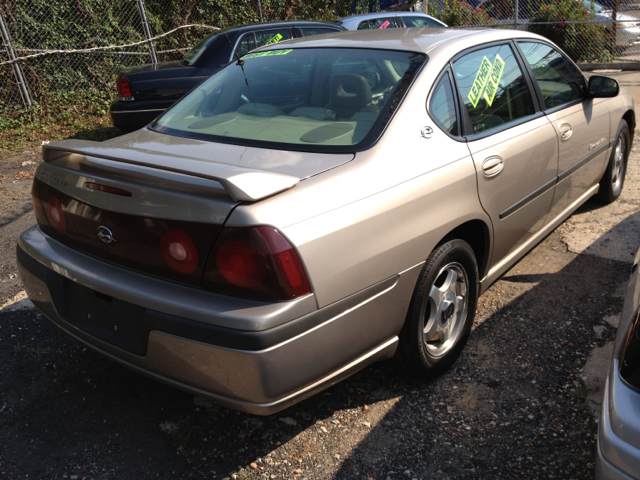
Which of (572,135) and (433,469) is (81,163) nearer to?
(433,469)

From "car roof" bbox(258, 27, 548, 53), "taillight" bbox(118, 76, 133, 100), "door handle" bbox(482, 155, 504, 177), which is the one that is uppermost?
"car roof" bbox(258, 27, 548, 53)

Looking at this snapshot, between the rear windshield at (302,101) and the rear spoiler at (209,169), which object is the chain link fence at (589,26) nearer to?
the rear windshield at (302,101)

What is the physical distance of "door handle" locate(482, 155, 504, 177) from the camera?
9.07ft

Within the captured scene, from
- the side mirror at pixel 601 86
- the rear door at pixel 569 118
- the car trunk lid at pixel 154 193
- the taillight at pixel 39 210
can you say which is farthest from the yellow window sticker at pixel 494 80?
the taillight at pixel 39 210

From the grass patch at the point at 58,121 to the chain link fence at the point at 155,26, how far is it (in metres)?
0.07

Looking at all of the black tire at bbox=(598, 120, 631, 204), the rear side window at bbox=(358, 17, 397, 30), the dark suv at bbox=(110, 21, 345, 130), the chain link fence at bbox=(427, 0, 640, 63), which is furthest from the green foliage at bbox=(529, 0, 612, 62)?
the black tire at bbox=(598, 120, 631, 204)

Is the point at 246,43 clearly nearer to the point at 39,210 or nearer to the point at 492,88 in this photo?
the point at 492,88

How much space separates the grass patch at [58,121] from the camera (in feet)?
27.8

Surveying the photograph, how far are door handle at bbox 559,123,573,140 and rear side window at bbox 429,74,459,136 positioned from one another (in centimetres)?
109

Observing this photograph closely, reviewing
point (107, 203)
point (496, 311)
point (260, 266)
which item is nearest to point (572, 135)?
point (496, 311)

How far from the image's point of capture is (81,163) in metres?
2.30

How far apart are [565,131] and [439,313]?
164 cm

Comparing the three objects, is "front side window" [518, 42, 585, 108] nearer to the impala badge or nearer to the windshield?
the impala badge

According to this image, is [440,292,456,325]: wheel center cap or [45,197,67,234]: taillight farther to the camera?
[440,292,456,325]: wheel center cap
